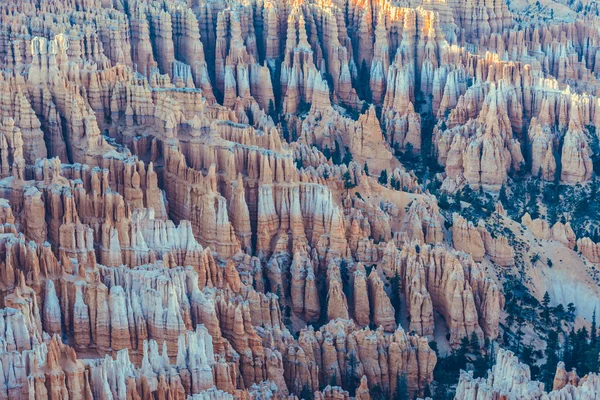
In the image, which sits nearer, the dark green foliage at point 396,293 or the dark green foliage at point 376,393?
the dark green foliage at point 376,393

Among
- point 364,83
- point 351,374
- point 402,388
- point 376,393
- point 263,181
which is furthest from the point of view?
point 364,83

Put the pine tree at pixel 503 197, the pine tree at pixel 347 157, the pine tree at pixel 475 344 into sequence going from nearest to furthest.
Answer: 1. the pine tree at pixel 475 344
2. the pine tree at pixel 503 197
3. the pine tree at pixel 347 157

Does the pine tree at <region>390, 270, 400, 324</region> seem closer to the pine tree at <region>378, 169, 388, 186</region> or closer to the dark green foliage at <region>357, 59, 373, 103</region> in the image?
the pine tree at <region>378, 169, 388, 186</region>

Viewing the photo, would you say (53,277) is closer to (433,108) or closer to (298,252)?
(298,252)

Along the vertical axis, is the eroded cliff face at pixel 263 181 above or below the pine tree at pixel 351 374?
above

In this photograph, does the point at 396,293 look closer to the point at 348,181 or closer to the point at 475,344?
the point at 475,344

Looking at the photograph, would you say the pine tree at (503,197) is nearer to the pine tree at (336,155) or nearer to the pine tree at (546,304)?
the pine tree at (336,155)

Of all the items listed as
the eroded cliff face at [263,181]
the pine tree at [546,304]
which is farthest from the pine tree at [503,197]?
the pine tree at [546,304]

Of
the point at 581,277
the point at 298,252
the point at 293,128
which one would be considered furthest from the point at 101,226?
the point at 293,128

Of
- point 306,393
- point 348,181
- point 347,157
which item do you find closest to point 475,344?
point 306,393
